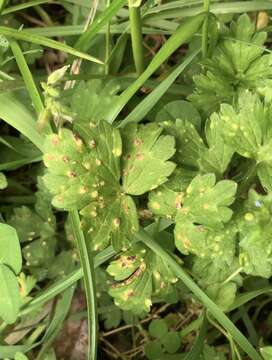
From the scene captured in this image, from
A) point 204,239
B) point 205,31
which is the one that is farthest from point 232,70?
point 204,239

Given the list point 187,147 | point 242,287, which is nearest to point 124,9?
point 187,147

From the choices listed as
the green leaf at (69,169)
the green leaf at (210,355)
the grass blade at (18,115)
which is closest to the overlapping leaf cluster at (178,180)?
the green leaf at (69,169)

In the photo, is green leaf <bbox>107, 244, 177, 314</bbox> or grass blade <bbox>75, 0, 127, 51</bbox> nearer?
grass blade <bbox>75, 0, 127, 51</bbox>

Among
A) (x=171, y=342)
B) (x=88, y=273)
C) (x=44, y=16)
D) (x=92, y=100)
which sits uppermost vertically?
(x=44, y=16)

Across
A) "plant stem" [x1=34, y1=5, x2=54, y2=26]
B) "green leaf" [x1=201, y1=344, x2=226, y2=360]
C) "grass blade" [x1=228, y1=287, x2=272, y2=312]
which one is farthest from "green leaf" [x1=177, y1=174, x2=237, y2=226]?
"plant stem" [x1=34, y1=5, x2=54, y2=26]

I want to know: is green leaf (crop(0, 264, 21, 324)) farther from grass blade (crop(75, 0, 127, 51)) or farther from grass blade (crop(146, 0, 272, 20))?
grass blade (crop(146, 0, 272, 20))

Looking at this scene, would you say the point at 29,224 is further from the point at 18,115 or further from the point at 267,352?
the point at 267,352

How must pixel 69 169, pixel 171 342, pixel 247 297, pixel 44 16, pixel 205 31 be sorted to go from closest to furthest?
pixel 69 169 → pixel 205 31 → pixel 247 297 → pixel 171 342 → pixel 44 16
